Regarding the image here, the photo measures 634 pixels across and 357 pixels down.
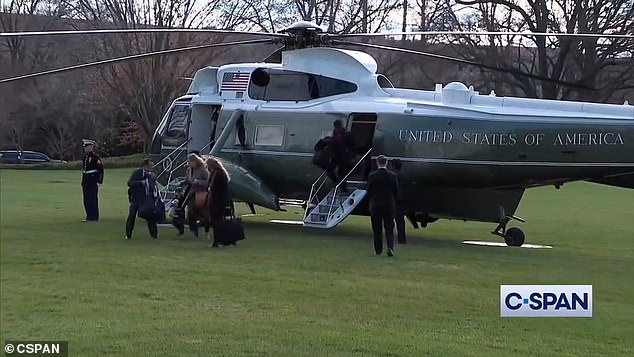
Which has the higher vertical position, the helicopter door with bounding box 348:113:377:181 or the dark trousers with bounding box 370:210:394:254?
the helicopter door with bounding box 348:113:377:181

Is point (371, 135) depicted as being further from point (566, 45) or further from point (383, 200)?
point (566, 45)

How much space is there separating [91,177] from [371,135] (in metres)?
6.08

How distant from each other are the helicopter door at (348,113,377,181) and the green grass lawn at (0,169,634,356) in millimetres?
Answer: 1215

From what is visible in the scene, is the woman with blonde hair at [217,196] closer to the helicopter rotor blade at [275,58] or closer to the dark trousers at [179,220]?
the dark trousers at [179,220]

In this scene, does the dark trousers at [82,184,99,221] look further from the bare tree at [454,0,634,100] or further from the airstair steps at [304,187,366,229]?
the bare tree at [454,0,634,100]

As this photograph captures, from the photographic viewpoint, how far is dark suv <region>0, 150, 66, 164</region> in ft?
204

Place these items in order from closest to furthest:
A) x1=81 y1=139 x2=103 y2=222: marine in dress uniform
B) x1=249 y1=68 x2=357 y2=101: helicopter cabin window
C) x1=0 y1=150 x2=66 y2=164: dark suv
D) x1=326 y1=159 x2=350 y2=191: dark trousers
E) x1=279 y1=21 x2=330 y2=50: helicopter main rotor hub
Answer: x1=279 y1=21 x2=330 y2=50: helicopter main rotor hub < x1=326 y1=159 x2=350 y2=191: dark trousers < x1=249 y1=68 x2=357 y2=101: helicopter cabin window < x1=81 y1=139 x2=103 y2=222: marine in dress uniform < x1=0 y1=150 x2=66 y2=164: dark suv

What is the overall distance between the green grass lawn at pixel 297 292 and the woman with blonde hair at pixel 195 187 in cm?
54

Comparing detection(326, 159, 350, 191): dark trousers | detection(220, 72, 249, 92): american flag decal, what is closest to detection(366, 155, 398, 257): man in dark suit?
detection(326, 159, 350, 191): dark trousers

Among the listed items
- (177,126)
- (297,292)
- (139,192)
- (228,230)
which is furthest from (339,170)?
(297,292)

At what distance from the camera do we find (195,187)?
16.3 metres

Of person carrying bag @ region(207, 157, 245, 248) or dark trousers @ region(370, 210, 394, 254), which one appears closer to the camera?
dark trousers @ region(370, 210, 394, 254)

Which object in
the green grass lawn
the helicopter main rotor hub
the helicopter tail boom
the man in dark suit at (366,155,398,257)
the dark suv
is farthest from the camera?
the dark suv

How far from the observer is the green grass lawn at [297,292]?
830 centimetres
